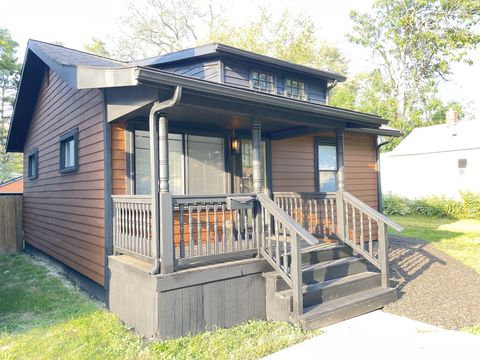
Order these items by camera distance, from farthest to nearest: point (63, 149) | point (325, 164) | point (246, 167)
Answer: point (325, 164) < point (63, 149) < point (246, 167)

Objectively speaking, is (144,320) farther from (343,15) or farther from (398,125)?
(343,15)

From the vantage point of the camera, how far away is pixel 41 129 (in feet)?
27.9

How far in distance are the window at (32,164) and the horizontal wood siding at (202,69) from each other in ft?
14.4

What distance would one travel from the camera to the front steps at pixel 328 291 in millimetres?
4113

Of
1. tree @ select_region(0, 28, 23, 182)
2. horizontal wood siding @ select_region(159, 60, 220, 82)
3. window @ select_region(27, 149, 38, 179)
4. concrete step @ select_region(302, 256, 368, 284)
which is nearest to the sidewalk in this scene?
concrete step @ select_region(302, 256, 368, 284)

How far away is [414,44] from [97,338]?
25.9 metres

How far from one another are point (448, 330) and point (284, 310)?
1859 mm

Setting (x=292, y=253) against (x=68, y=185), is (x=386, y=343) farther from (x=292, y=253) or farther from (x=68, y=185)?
(x=68, y=185)

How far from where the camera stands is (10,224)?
385 inches

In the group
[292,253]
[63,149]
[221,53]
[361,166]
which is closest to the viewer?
[292,253]

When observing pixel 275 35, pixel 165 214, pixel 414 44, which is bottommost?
pixel 165 214

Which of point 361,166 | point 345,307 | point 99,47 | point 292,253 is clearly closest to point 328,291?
point 345,307

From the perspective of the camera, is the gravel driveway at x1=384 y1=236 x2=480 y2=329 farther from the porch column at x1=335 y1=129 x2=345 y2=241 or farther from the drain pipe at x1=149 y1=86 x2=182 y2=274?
the drain pipe at x1=149 y1=86 x2=182 y2=274

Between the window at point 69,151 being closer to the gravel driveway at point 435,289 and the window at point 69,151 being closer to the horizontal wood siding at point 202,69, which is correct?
the horizontal wood siding at point 202,69
